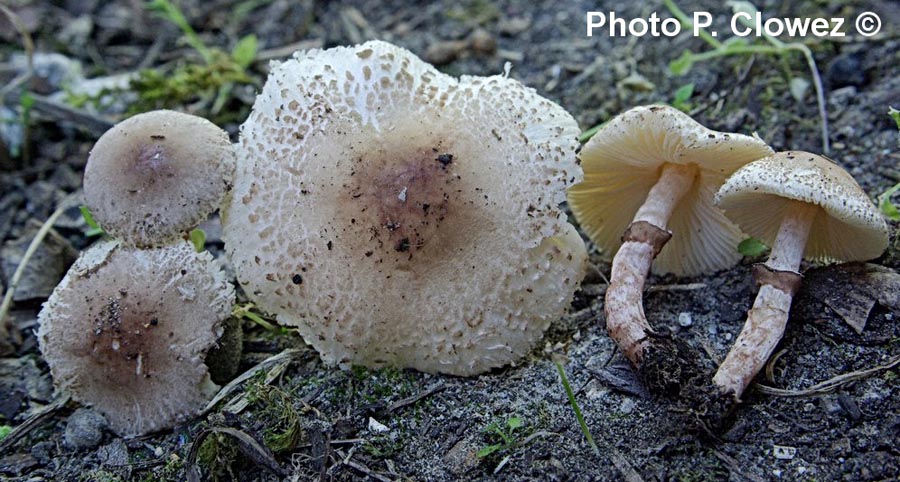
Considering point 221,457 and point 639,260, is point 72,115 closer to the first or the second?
point 221,457

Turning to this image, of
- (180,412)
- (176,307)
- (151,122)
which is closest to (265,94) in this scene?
(151,122)

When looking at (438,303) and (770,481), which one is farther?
(438,303)

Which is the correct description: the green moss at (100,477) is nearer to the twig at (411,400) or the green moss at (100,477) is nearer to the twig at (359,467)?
the twig at (359,467)

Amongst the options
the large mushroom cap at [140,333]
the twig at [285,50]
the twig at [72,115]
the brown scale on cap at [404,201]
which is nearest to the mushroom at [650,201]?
the brown scale on cap at [404,201]

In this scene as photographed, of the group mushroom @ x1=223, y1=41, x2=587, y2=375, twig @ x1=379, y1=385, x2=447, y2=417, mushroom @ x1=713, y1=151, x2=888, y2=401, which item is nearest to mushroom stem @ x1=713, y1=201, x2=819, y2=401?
mushroom @ x1=713, y1=151, x2=888, y2=401

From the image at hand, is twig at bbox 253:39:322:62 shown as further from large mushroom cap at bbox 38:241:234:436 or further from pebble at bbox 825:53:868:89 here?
pebble at bbox 825:53:868:89

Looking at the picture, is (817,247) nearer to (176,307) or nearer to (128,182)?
(176,307)
